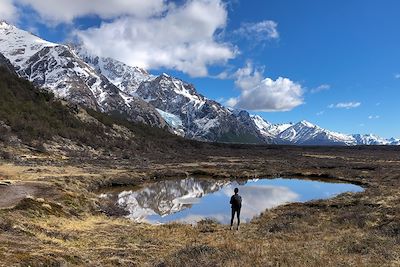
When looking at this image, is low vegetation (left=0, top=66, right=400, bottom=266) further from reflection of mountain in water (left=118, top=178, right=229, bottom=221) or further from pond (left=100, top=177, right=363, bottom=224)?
reflection of mountain in water (left=118, top=178, right=229, bottom=221)

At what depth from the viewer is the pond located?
40.2 metres

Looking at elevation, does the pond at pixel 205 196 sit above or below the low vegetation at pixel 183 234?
below

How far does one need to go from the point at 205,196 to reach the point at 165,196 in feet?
16.4

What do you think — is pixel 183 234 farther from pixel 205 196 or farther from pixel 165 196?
pixel 205 196

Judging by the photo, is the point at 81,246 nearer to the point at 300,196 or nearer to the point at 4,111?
the point at 300,196

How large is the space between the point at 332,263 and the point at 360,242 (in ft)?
18.5

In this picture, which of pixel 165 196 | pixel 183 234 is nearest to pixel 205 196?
pixel 165 196

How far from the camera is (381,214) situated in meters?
31.0

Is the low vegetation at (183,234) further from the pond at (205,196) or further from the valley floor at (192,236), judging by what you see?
the pond at (205,196)

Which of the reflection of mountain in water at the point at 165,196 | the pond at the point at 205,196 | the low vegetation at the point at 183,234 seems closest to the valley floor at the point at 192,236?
the low vegetation at the point at 183,234

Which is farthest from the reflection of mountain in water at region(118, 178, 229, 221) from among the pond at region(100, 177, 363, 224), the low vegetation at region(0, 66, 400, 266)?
the low vegetation at region(0, 66, 400, 266)

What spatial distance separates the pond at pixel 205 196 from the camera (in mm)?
40219

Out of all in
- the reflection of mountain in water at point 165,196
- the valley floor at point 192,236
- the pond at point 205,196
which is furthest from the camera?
the reflection of mountain in water at point 165,196

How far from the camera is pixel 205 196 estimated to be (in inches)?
2117
